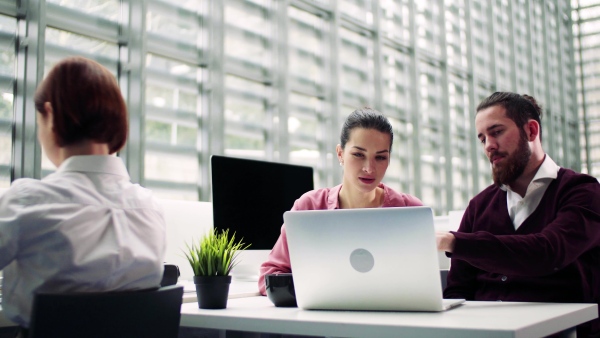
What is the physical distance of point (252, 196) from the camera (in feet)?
9.46

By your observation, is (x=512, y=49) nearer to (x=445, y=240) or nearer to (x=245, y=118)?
(x=245, y=118)

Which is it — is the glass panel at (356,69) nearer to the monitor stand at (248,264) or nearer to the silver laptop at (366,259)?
the monitor stand at (248,264)

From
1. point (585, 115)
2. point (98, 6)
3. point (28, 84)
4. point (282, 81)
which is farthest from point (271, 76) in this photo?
point (585, 115)

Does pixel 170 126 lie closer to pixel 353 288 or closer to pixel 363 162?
pixel 363 162

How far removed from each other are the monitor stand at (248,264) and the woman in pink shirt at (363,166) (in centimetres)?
52

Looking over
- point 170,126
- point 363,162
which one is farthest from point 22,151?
point 363,162

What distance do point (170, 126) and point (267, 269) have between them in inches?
105

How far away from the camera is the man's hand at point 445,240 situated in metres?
1.61

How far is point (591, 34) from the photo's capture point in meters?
12.7

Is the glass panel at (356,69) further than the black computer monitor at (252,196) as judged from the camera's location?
Yes

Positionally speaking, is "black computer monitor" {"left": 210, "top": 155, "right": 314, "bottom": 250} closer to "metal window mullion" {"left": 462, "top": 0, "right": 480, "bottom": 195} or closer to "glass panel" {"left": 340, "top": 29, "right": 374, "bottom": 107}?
"glass panel" {"left": 340, "top": 29, "right": 374, "bottom": 107}

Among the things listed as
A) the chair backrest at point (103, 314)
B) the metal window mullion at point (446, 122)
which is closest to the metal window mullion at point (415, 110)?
the metal window mullion at point (446, 122)

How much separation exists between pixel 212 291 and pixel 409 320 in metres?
0.57

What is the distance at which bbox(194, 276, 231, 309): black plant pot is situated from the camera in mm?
1657
